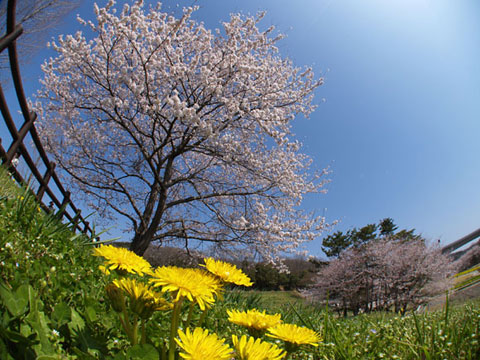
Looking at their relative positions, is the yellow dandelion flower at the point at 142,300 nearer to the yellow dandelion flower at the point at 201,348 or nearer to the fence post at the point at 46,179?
the yellow dandelion flower at the point at 201,348

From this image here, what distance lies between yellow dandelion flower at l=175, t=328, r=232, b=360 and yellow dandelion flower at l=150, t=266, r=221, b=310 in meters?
0.05

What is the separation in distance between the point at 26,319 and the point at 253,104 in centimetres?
766

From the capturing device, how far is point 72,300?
38.7 inches

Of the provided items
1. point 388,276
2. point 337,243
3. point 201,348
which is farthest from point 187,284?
point 337,243

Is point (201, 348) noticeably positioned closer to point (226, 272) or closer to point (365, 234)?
point (226, 272)

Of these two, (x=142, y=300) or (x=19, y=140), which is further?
(x=19, y=140)

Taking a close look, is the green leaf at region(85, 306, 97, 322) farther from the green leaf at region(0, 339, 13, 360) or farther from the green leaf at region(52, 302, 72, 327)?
the green leaf at region(0, 339, 13, 360)

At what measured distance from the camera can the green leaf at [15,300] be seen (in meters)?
0.55

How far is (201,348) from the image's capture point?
458 millimetres

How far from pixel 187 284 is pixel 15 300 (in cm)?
39

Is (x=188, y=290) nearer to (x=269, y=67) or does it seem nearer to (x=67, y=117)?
(x=269, y=67)

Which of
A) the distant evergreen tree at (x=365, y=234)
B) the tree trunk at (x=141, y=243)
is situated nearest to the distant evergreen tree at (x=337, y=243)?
the distant evergreen tree at (x=365, y=234)

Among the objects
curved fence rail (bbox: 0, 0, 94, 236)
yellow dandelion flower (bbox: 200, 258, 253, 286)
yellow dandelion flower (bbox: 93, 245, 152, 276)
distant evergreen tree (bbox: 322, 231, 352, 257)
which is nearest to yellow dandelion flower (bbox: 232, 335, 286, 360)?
yellow dandelion flower (bbox: 200, 258, 253, 286)

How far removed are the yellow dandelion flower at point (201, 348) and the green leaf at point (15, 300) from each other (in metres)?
0.38
